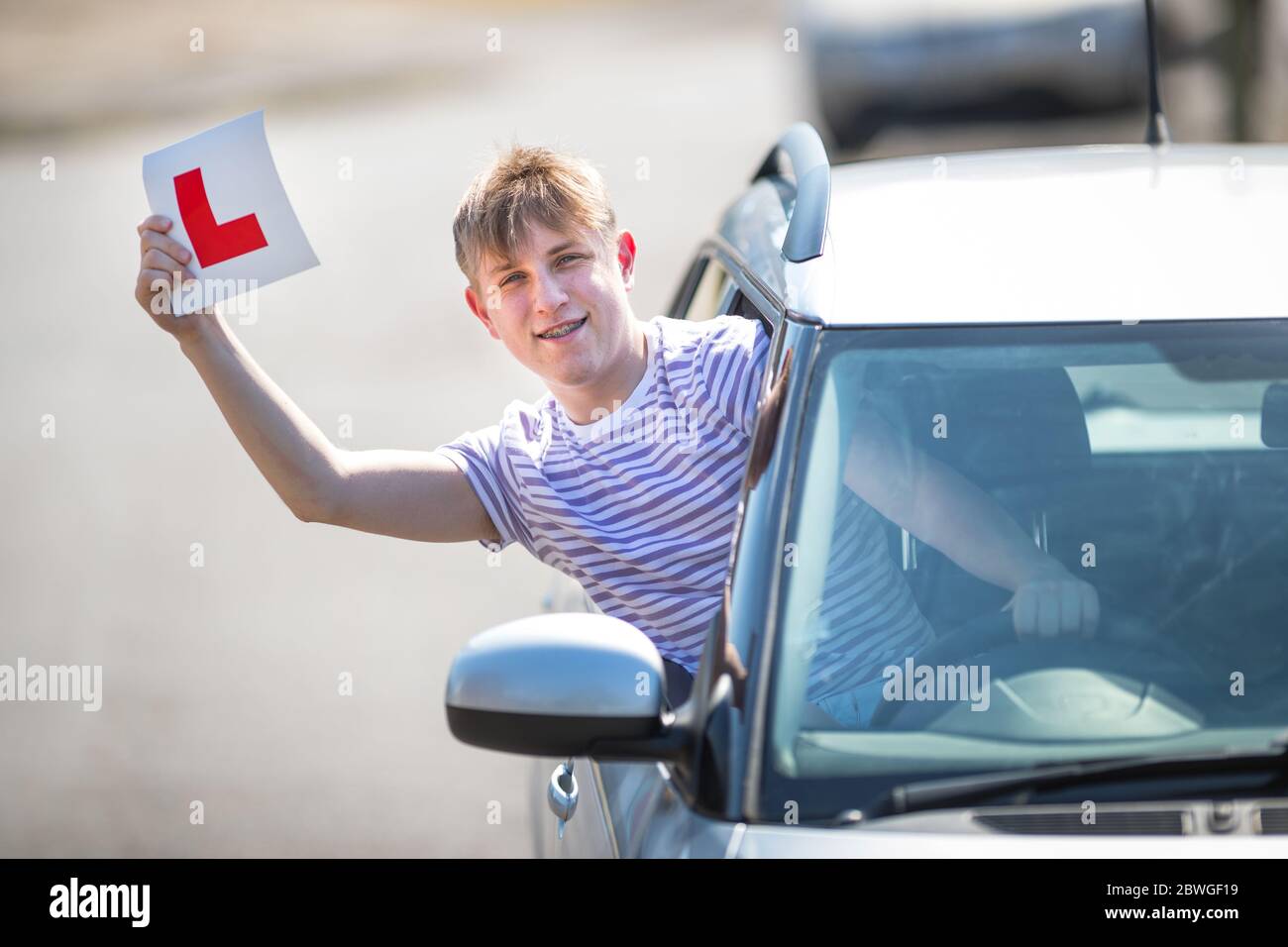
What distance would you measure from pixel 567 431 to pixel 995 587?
91 cm

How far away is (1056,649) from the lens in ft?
6.98

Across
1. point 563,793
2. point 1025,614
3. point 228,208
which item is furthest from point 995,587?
point 228,208

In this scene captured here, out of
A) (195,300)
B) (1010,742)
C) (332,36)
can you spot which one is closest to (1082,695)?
(1010,742)

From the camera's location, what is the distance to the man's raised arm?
2504mm

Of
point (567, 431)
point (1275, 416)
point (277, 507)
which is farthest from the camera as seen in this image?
point (277, 507)

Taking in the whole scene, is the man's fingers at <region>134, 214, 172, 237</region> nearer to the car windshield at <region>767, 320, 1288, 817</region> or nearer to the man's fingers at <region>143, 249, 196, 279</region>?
the man's fingers at <region>143, 249, 196, 279</region>

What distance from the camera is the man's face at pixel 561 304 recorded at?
8.86ft

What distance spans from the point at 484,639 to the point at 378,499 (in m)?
0.75

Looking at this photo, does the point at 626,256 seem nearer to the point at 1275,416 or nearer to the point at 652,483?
the point at 652,483

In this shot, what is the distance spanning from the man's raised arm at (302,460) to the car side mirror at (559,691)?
72 cm

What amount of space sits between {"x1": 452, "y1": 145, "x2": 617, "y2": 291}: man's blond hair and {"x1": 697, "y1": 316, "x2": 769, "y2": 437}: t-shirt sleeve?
0.27 m

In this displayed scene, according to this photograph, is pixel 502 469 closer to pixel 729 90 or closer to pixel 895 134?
pixel 895 134

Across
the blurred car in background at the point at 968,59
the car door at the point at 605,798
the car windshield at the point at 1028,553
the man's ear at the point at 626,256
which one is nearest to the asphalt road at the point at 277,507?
the man's ear at the point at 626,256

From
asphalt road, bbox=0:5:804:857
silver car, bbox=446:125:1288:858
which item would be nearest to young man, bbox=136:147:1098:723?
silver car, bbox=446:125:1288:858
